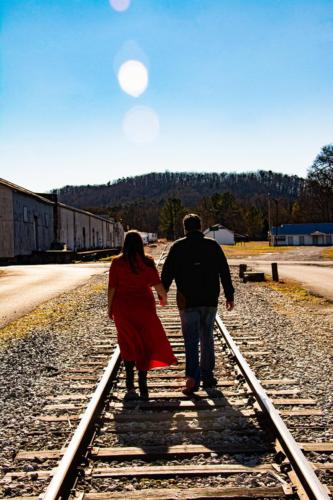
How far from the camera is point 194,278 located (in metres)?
6.07

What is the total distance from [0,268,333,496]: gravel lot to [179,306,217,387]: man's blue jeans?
3.45ft

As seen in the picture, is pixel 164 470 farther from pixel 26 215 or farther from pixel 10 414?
pixel 26 215

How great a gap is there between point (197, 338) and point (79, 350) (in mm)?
3349

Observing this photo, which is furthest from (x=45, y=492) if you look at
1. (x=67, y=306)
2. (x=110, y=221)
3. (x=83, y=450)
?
(x=110, y=221)

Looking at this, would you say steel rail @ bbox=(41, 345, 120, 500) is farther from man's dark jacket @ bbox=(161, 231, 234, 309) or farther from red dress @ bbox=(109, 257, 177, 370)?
man's dark jacket @ bbox=(161, 231, 234, 309)

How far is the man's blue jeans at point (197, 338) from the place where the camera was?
612cm

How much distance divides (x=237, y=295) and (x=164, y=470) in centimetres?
1344

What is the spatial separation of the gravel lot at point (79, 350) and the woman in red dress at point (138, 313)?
1.17 meters

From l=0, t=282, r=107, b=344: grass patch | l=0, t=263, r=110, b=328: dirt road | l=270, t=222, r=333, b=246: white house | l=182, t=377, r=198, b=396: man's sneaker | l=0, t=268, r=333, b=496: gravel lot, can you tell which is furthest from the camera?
l=270, t=222, r=333, b=246: white house

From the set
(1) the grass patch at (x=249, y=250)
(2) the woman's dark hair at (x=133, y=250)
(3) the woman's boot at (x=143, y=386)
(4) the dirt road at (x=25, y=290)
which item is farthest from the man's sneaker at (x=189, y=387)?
(1) the grass patch at (x=249, y=250)

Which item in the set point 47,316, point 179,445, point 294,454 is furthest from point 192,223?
point 47,316

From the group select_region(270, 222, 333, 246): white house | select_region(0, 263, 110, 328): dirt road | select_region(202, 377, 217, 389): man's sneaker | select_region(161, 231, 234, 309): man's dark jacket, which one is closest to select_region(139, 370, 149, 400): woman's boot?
select_region(202, 377, 217, 389): man's sneaker

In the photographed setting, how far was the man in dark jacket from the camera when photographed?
6.05 metres

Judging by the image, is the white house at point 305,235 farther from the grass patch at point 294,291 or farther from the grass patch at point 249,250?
the grass patch at point 294,291
